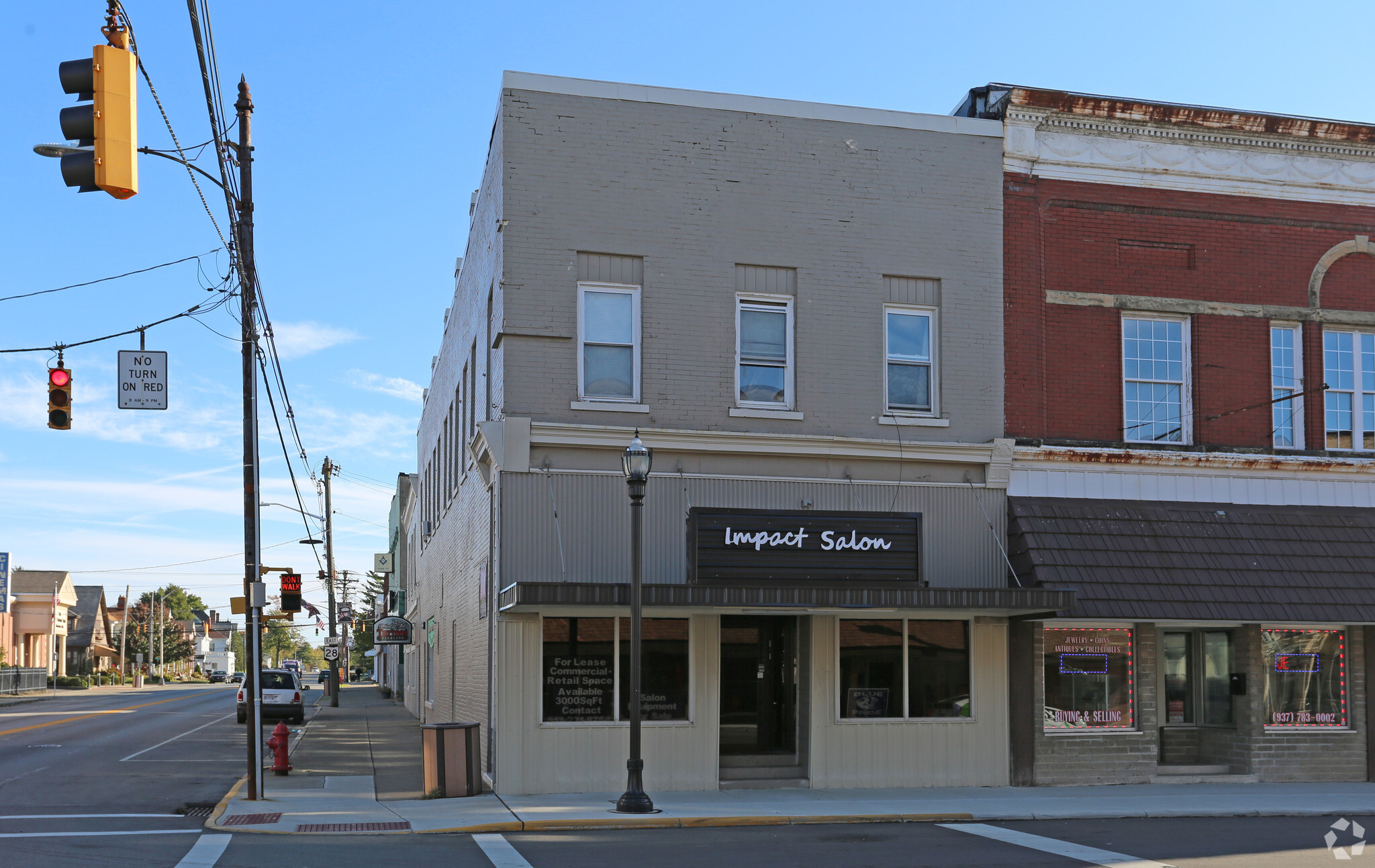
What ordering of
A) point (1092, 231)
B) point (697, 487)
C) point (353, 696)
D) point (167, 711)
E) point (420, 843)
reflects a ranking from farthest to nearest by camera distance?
1. point (353, 696)
2. point (167, 711)
3. point (1092, 231)
4. point (697, 487)
5. point (420, 843)

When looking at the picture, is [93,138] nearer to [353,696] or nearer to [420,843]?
[420,843]

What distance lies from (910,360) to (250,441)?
365 inches

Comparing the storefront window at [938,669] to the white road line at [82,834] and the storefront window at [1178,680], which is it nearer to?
the storefront window at [1178,680]

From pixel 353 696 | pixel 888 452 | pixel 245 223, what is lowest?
pixel 353 696

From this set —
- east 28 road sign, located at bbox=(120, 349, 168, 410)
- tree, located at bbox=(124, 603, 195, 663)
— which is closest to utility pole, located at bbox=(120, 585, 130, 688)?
tree, located at bbox=(124, 603, 195, 663)

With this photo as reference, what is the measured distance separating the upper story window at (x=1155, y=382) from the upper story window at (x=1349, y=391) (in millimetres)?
2458

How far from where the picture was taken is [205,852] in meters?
12.1

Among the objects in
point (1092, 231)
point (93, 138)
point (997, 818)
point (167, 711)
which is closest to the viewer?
point (93, 138)

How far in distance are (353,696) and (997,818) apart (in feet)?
158

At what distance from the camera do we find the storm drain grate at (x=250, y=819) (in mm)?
14062

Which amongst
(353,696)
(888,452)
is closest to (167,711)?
(353,696)

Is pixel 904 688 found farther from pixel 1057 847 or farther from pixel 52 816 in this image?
pixel 52 816

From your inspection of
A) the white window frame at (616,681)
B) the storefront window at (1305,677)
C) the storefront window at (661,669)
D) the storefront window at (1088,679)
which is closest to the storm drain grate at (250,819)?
the white window frame at (616,681)

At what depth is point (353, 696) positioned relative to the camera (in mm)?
57938
